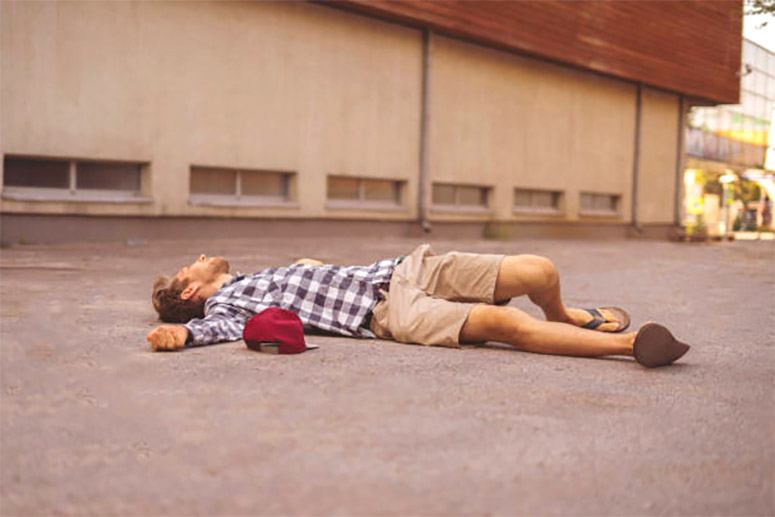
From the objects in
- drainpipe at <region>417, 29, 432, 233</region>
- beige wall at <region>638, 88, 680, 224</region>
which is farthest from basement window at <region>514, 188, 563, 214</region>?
beige wall at <region>638, 88, 680, 224</region>

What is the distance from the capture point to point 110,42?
10.2 meters

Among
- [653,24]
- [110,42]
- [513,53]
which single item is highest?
[653,24]

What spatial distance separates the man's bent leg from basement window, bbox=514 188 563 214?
13508mm

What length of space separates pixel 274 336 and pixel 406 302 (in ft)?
2.01

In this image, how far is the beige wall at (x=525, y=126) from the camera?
49.4ft

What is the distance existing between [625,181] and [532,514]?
19169 millimetres

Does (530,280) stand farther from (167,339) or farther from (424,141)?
(424,141)

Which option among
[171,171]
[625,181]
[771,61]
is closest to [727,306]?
[171,171]

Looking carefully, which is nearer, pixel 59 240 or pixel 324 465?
pixel 324 465

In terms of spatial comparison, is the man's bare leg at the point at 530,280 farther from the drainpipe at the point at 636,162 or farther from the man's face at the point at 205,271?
the drainpipe at the point at 636,162

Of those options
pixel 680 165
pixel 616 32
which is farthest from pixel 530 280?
pixel 680 165

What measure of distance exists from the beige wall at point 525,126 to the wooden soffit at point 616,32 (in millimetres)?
454

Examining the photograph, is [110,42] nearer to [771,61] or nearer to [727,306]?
[727,306]

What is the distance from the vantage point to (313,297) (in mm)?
3732
